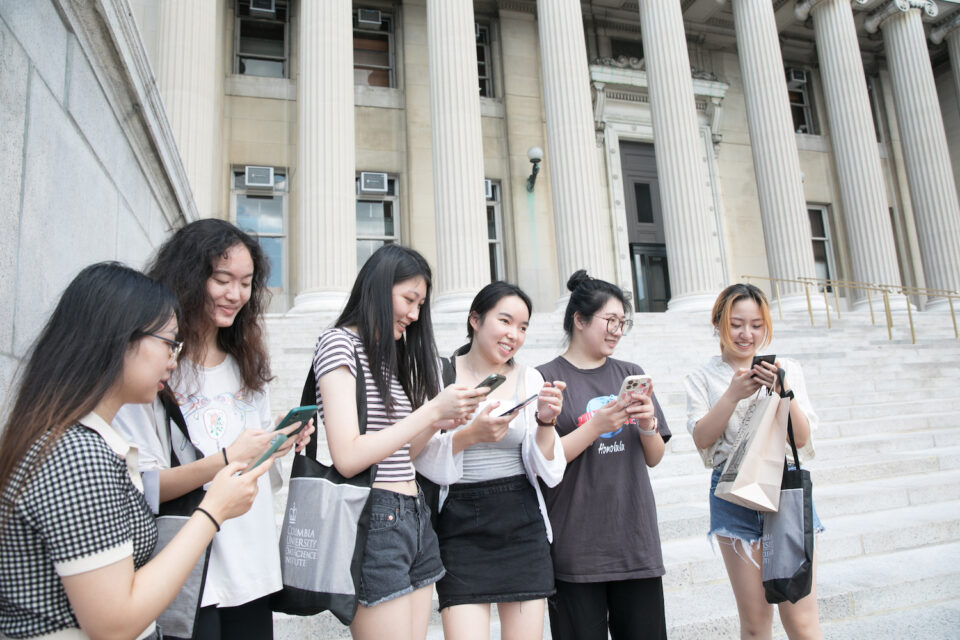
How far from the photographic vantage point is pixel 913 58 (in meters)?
17.7

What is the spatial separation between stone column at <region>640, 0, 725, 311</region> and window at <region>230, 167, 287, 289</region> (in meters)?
8.87

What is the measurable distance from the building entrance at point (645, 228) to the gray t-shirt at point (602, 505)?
15365 millimetres

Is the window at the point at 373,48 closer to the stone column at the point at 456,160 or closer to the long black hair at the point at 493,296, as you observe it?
the stone column at the point at 456,160

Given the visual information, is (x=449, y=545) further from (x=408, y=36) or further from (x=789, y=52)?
(x=789, y=52)

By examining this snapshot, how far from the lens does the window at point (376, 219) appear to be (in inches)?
640

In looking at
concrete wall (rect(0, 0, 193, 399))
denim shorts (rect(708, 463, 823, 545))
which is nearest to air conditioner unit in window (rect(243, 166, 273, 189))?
concrete wall (rect(0, 0, 193, 399))

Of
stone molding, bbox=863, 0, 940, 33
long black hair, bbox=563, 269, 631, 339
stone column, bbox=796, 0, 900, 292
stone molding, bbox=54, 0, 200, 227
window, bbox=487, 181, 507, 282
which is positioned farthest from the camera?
stone molding, bbox=863, 0, 940, 33

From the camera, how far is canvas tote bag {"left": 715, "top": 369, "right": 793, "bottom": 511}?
8.24ft

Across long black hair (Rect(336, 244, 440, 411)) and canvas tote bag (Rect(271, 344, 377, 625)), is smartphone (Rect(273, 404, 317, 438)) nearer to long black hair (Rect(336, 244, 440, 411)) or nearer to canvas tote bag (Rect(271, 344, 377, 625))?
canvas tote bag (Rect(271, 344, 377, 625))

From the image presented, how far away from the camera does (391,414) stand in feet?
7.04

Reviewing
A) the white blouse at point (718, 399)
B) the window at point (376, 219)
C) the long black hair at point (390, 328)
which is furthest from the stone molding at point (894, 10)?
the long black hair at point (390, 328)

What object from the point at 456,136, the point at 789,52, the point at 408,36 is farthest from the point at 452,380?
the point at 789,52

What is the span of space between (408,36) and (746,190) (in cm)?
1065

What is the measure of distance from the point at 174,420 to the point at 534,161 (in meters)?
15.0
